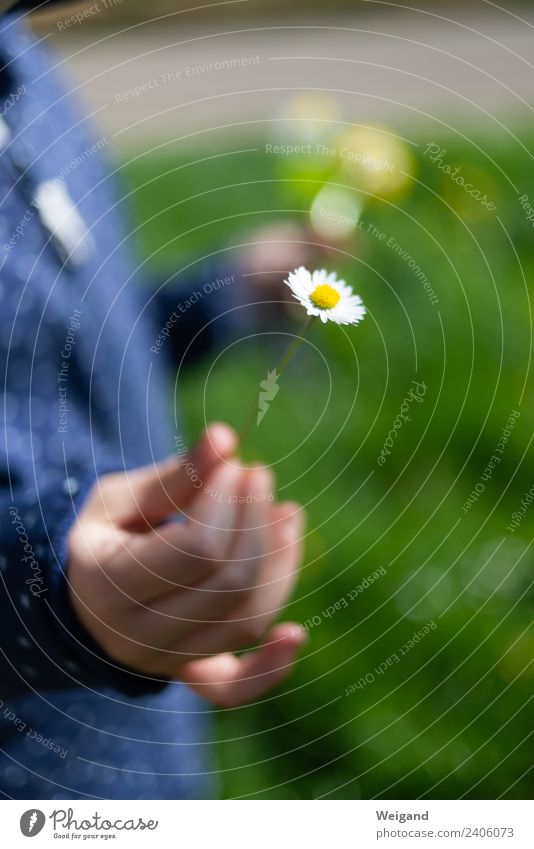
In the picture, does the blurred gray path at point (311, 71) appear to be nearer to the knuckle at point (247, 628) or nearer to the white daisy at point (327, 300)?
the white daisy at point (327, 300)

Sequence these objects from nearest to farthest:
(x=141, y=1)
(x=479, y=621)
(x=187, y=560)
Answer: (x=187, y=560)
(x=479, y=621)
(x=141, y=1)

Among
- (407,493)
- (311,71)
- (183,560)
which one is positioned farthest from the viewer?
(311,71)

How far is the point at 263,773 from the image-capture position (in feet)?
2.34

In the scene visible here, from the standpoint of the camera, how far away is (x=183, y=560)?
35 cm

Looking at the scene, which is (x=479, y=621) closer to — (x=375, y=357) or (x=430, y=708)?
(x=430, y=708)

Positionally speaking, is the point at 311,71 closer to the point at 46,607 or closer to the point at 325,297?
the point at 325,297

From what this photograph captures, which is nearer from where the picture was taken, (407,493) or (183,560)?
(183,560)

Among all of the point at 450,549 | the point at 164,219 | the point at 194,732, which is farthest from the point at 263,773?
the point at 164,219

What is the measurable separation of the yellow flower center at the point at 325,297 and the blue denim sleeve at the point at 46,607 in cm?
13

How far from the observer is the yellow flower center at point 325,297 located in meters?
0.41

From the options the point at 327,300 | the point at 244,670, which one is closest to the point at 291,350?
the point at 327,300

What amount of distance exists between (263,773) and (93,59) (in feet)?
4.59

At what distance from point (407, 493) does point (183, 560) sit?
1.76 ft

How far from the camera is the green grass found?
2.29 feet
